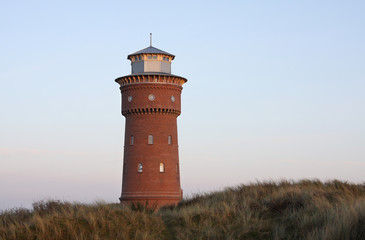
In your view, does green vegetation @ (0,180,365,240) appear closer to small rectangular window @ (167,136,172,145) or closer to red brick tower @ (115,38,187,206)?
red brick tower @ (115,38,187,206)

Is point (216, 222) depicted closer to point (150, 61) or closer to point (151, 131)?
point (151, 131)

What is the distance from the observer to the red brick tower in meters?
41.5

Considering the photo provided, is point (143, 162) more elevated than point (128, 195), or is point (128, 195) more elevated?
point (143, 162)

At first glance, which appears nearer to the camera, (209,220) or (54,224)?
(54,224)

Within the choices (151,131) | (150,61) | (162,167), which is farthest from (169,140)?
(150,61)

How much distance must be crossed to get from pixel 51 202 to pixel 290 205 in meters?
Answer: 11.4

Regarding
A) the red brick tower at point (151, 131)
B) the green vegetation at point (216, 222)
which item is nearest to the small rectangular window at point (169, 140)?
the red brick tower at point (151, 131)

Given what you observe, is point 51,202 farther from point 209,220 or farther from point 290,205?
point 290,205

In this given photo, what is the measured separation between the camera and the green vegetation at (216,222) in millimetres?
16344

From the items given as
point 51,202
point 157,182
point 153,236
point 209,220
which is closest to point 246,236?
point 209,220

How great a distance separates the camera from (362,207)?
16719 millimetres

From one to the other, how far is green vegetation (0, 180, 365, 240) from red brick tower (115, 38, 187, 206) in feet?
64.0

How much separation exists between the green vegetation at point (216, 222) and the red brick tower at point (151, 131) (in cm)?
1949

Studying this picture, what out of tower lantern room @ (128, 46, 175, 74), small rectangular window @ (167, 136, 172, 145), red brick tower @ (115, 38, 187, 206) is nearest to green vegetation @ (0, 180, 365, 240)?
red brick tower @ (115, 38, 187, 206)
